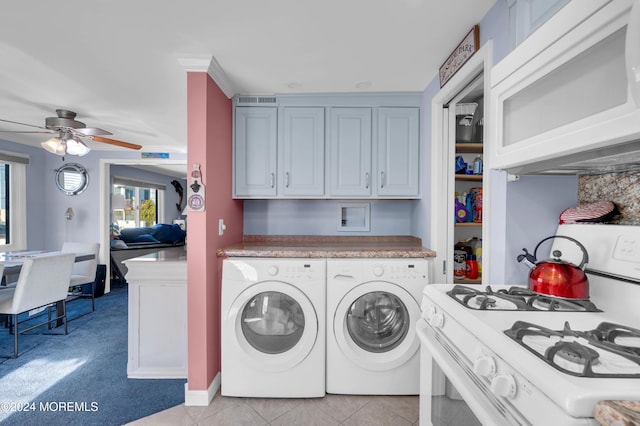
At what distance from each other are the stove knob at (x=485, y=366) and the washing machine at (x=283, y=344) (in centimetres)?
118

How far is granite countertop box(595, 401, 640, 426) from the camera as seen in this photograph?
46 cm

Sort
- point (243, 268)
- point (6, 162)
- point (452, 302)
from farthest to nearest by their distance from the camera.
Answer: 1. point (6, 162)
2. point (243, 268)
3. point (452, 302)

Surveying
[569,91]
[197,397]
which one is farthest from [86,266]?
[569,91]

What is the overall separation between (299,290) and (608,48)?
1.72 metres

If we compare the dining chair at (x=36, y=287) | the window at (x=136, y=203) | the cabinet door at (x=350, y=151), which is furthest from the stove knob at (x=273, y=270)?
the window at (x=136, y=203)

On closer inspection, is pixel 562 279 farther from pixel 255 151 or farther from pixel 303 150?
pixel 255 151

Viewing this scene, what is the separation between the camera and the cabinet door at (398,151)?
7.50 feet

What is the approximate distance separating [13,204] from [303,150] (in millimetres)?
4549

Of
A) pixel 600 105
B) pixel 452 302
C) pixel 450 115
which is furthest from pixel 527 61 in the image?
pixel 450 115

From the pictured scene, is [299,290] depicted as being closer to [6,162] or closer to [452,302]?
[452,302]

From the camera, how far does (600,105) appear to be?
74cm

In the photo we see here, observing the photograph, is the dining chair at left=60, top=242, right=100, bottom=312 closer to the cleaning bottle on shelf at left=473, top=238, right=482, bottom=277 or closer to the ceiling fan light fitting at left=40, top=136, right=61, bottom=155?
the ceiling fan light fitting at left=40, top=136, right=61, bottom=155

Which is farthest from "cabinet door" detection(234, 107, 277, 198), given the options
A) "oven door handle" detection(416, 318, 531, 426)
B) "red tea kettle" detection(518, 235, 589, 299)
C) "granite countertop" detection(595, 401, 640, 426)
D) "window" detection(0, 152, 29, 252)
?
"window" detection(0, 152, 29, 252)

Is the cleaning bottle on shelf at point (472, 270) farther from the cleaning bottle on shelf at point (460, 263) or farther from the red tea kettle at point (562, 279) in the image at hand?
the red tea kettle at point (562, 279)
